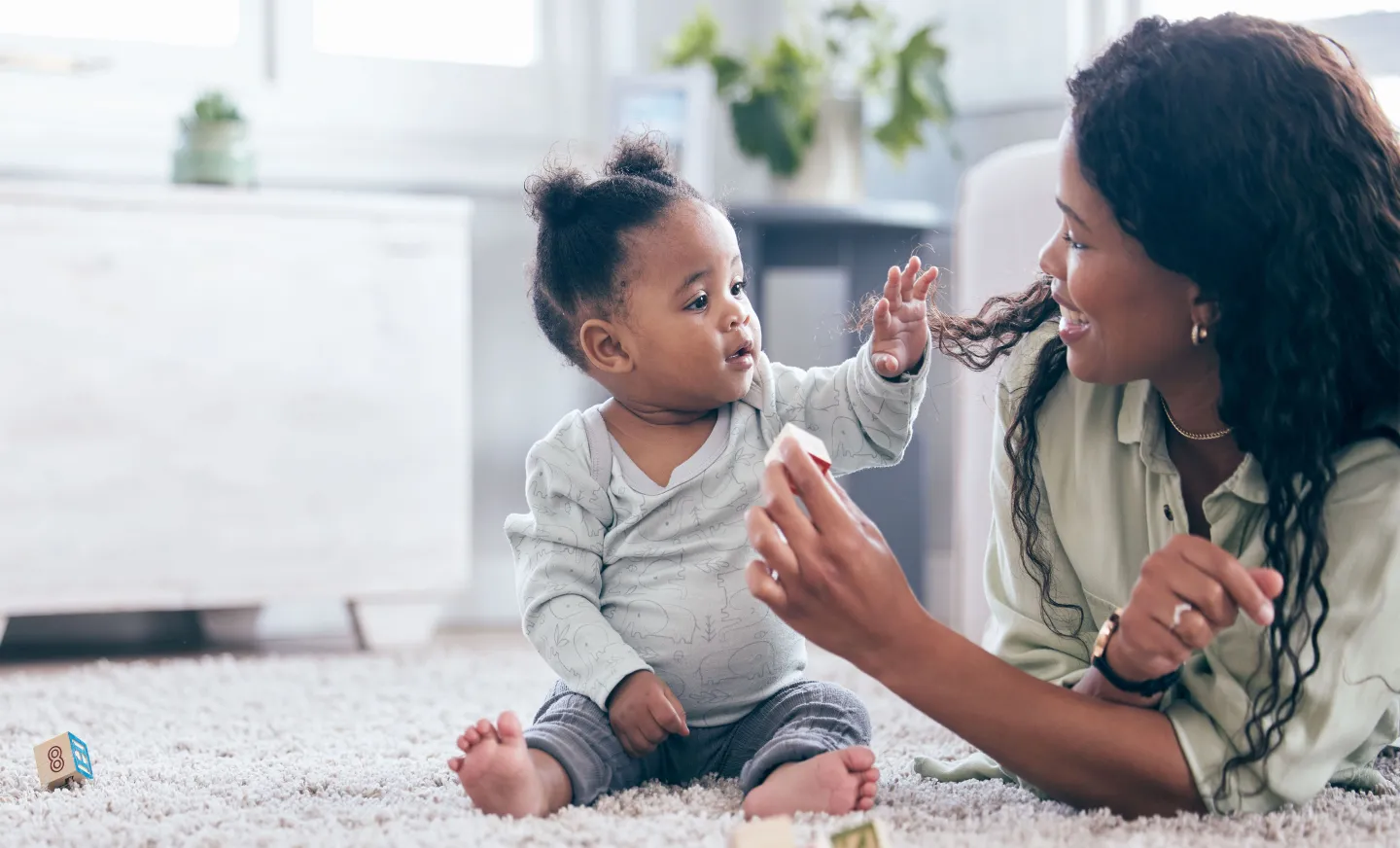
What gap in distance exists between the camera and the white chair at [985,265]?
1660mm

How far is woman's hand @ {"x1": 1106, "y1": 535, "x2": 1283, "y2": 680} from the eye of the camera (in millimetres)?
842

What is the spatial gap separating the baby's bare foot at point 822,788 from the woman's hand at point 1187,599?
0.76 ft

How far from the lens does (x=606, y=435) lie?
1227mm

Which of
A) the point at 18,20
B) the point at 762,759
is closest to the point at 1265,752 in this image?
the point at 762,759

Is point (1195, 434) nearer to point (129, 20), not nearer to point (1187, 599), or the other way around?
point (1187, 599)

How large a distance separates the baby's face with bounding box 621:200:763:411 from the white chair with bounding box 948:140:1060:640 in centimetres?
55

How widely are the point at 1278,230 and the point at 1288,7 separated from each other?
1.59m

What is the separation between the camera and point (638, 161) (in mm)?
1270

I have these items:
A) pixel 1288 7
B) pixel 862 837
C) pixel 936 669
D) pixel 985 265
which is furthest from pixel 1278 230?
pixel 1288 7

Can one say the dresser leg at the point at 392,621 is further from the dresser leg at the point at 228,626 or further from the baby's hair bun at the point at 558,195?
the baby's hair bun at the point at 558,195

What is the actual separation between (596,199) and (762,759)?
1.59 ft

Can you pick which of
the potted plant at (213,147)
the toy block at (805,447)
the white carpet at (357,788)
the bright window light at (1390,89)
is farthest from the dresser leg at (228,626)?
the bright window light at (1390,89)

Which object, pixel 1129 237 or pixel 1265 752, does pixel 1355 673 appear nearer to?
pixel 1265 752

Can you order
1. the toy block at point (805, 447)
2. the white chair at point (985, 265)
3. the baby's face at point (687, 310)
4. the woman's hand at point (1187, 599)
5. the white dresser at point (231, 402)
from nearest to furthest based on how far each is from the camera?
1. the woman's hand at point (1187, 599)
2. the toy block at point (805, 447)
3. the baby's face at point (687, 310)
4. the white chair at point (985, 265)
5. the white dresser at point (231, 402)
